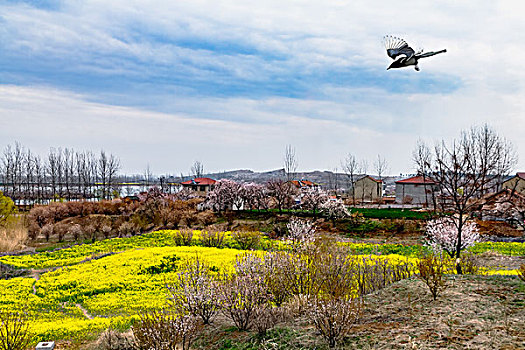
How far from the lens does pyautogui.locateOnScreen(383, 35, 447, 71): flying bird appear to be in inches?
190

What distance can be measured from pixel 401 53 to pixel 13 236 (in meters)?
23.1

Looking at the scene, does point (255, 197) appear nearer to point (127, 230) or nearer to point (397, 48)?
point (127, 230)

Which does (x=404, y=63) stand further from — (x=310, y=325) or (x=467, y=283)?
(x=467, y=283)

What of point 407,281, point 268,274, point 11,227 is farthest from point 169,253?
point 11,227

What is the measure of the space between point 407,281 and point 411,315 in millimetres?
2228

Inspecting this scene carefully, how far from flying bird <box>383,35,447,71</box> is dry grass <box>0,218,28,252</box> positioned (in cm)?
2178

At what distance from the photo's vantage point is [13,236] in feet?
69.5

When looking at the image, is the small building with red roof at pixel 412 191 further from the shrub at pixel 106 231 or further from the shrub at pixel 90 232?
the shrub at pixel 90 232

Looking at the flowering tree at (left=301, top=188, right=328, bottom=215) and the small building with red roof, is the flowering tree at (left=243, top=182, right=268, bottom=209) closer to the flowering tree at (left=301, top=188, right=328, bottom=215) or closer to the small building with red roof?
the flowering tree at (left=301, top=188, right=328, bottom=215)

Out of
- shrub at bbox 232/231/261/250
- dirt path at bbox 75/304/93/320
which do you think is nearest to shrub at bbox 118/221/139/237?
shrub at bbox 232/231/261/250

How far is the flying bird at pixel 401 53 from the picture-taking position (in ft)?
15.8

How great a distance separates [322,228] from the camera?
26656mm

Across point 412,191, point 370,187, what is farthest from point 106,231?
point 412,191

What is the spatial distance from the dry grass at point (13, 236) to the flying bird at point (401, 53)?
71.5 ft
